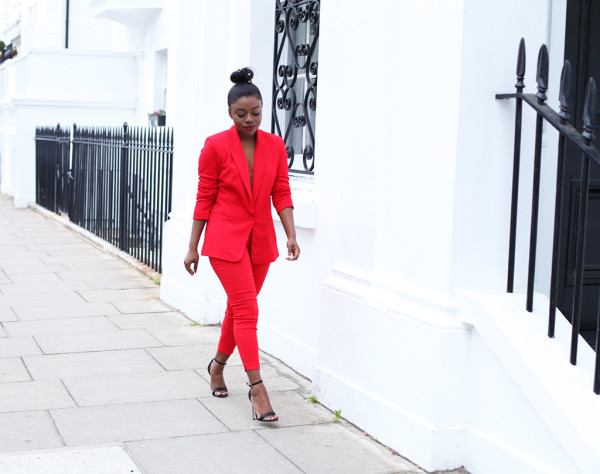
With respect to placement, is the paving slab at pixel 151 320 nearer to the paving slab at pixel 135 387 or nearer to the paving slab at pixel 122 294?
the paving slab at pixel 122 294

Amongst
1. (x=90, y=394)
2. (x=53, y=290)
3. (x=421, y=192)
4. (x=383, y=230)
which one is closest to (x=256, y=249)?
(x=383, y=230)

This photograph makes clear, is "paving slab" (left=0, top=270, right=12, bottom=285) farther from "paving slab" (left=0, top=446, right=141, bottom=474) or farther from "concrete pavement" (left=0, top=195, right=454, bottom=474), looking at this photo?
"paving slab" (left=0, top=446, right=141, bottom=474)

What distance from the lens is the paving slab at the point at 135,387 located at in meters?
5.14

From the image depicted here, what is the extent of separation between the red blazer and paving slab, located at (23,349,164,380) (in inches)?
59.2

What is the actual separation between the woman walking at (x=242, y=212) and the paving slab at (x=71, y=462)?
858 millimetres

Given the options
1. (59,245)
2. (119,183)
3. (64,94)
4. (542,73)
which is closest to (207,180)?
(542,73)

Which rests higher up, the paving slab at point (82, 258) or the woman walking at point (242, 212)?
the woman walking at point (242, 212)

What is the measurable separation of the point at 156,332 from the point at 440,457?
341cm

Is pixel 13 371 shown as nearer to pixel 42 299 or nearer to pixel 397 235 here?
pixel 42 299

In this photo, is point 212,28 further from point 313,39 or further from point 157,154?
point 157,154

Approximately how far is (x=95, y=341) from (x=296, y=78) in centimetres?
249

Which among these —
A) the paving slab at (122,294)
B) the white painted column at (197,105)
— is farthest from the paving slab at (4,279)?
the white painted column at (197,105)

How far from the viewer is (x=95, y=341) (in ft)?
21.7

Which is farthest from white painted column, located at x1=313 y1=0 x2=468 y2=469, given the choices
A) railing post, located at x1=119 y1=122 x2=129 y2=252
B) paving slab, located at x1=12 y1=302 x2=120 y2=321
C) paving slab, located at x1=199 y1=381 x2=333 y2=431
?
railing post, located at x1=119 y1=122 x2=129 y2=252
